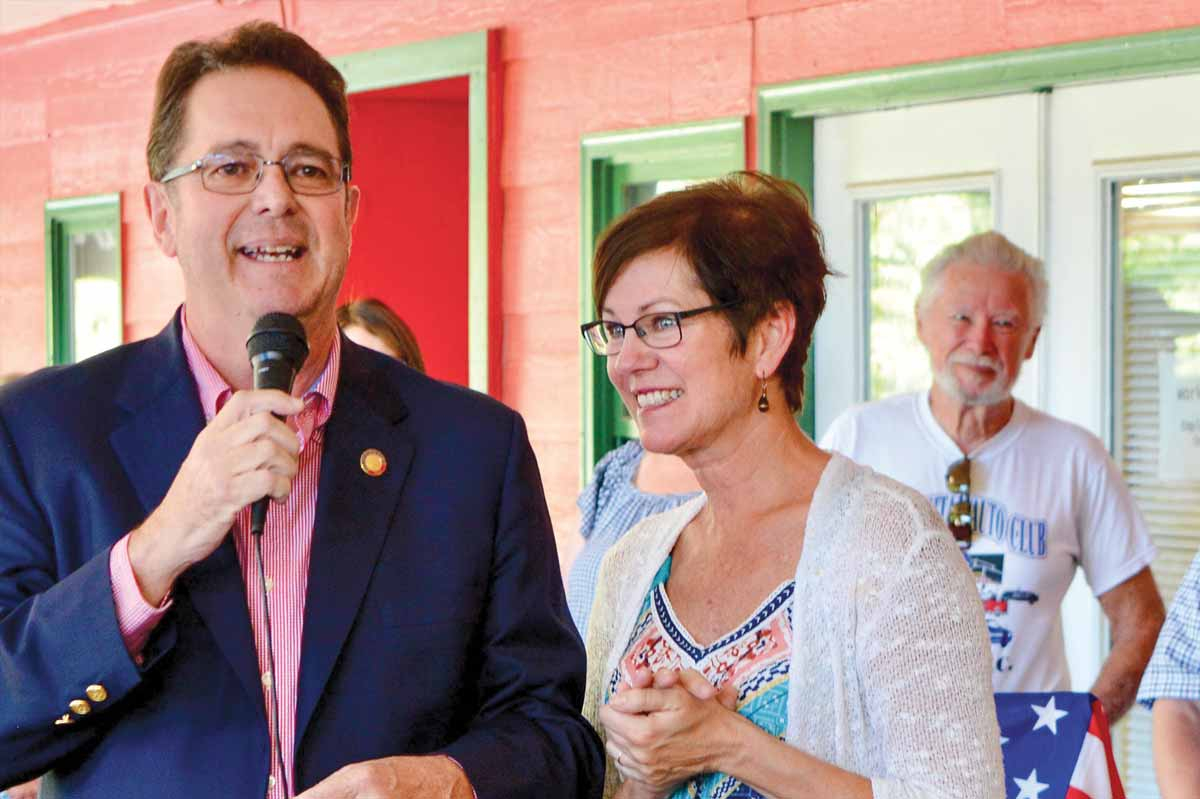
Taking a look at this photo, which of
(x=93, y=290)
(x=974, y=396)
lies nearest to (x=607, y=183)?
(x=974, y=396)

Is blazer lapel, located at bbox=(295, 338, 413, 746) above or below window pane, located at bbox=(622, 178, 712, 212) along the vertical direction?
below

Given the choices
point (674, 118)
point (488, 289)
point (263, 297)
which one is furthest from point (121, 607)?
point (488, 289)

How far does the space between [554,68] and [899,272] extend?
134cm

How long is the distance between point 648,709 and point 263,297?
0.66 meters

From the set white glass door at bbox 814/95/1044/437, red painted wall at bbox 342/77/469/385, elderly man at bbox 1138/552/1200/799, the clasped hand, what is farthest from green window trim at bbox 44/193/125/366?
the clasped hand

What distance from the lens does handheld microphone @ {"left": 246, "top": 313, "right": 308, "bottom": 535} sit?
1.51 meters

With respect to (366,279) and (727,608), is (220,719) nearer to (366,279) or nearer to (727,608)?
(727,608)

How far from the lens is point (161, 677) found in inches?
63.3

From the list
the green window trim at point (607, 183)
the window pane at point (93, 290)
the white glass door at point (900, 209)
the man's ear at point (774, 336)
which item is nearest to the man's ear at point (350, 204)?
the man's ear at point (774, 336)

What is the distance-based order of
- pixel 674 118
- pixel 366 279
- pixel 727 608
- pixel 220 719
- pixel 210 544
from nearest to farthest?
pixel 210 544, pixel 220 719, pixel 727 608, pixel 674 118, pixel 366 279

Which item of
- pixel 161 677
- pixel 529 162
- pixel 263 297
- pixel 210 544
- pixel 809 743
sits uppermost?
pixel 529 162

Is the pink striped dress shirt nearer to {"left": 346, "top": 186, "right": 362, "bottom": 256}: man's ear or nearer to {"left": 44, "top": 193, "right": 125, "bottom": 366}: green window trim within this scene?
{"left": 346, "top": 186, "right": 362, "bottom": 256}: man's ear

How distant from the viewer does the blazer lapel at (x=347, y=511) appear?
5.39 ft

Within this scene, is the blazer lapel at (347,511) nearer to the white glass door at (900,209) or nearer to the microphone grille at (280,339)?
the microphone grille at (280,339)
